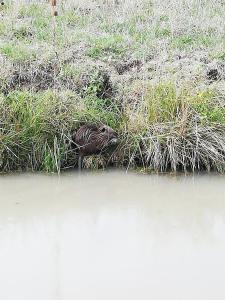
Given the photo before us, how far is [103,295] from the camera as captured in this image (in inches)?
146

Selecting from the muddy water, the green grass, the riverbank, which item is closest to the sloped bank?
the riverbank

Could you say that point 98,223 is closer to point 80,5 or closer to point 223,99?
point 223,99

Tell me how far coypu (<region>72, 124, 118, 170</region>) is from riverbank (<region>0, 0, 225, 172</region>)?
98mm

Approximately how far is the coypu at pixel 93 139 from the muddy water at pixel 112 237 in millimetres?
308

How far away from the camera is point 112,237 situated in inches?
184

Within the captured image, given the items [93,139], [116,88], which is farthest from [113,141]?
[116,88]

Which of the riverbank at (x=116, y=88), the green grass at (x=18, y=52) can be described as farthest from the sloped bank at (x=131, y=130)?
the green grass at (x=18, y=52)

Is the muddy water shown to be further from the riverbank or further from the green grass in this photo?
the green grass

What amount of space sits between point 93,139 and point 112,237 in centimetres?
194

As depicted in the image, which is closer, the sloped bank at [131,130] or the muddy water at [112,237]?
the muddy water at [112,237]

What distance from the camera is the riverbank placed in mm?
6383

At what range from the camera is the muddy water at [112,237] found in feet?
12.6

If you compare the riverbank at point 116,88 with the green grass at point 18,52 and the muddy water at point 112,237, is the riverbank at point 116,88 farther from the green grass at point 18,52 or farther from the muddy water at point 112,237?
the muddy water at point 112,237

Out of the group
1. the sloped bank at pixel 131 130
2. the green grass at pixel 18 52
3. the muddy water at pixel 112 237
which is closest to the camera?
the muddy water at pixel 112 237
